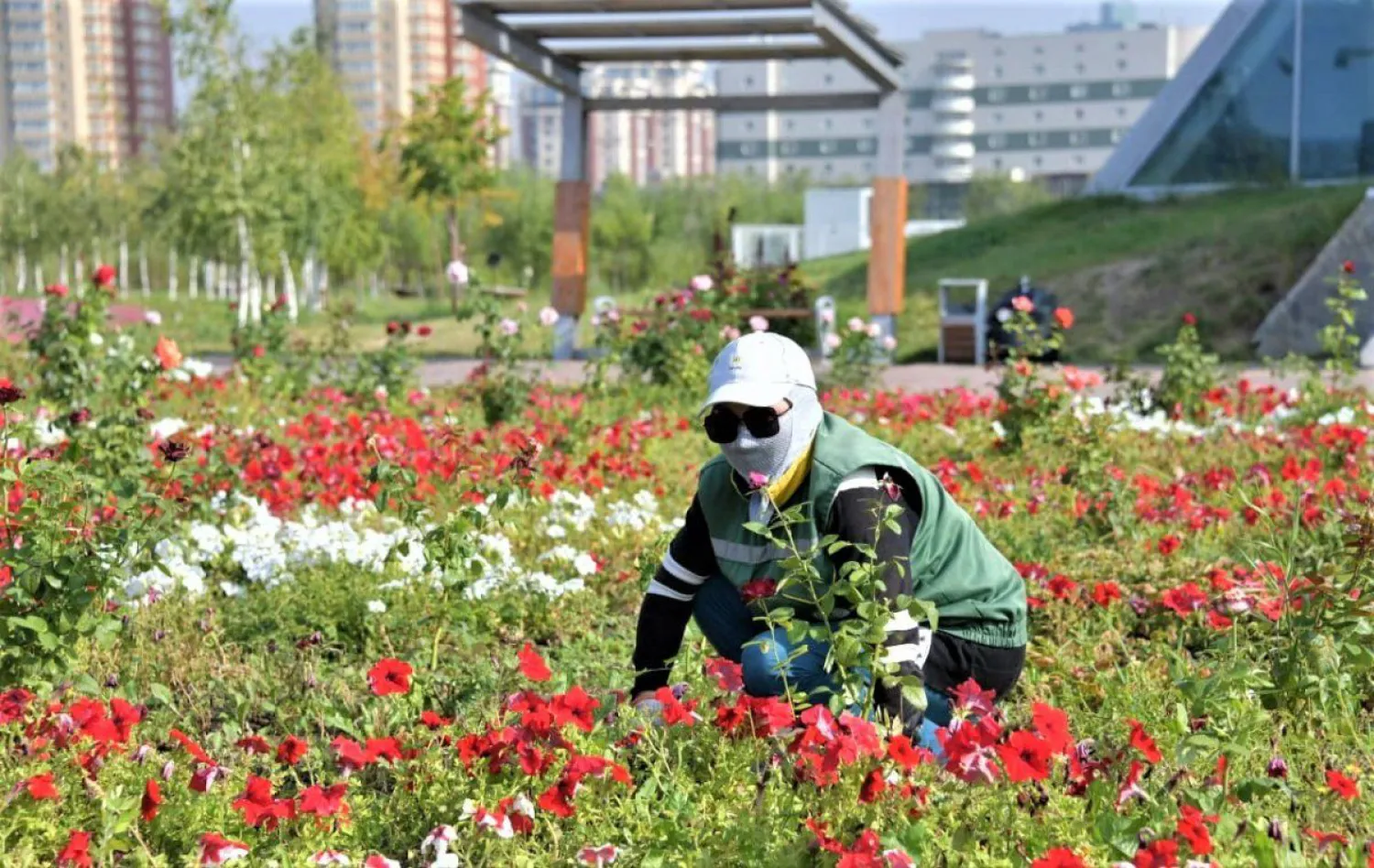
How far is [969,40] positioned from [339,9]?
4474 centimetres

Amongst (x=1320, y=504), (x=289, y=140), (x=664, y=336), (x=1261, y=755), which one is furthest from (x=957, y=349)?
(x=289, y=140)

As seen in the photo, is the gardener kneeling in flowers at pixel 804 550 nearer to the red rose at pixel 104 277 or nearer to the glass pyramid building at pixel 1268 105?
the red rose at pixel 104 277

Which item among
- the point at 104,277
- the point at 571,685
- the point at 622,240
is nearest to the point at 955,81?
the point at 622,240

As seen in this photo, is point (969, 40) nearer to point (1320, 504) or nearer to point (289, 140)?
point (289, 140)

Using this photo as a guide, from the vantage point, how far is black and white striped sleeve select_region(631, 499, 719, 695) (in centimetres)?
387

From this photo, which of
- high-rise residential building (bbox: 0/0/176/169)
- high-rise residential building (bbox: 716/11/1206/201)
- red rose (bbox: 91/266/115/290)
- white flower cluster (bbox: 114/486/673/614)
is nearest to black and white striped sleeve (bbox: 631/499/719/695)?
white flower cluster (bbox: 114/486/673/614)

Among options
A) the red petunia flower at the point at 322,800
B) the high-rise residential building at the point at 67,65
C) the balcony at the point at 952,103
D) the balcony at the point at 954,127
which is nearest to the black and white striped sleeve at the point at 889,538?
the red petunia flower at the point at 322,800

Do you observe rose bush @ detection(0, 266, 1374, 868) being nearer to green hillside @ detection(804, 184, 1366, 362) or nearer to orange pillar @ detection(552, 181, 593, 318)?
orange pillar @ detection(552, 181, 593, 318)

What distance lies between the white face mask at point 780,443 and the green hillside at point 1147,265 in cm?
1317

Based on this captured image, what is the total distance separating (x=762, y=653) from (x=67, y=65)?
125391 mm

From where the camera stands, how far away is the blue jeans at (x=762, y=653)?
3615mm

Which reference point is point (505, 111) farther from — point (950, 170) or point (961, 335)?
point (961, 335)

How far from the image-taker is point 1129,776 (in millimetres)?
2881

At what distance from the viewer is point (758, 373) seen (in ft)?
11.5
